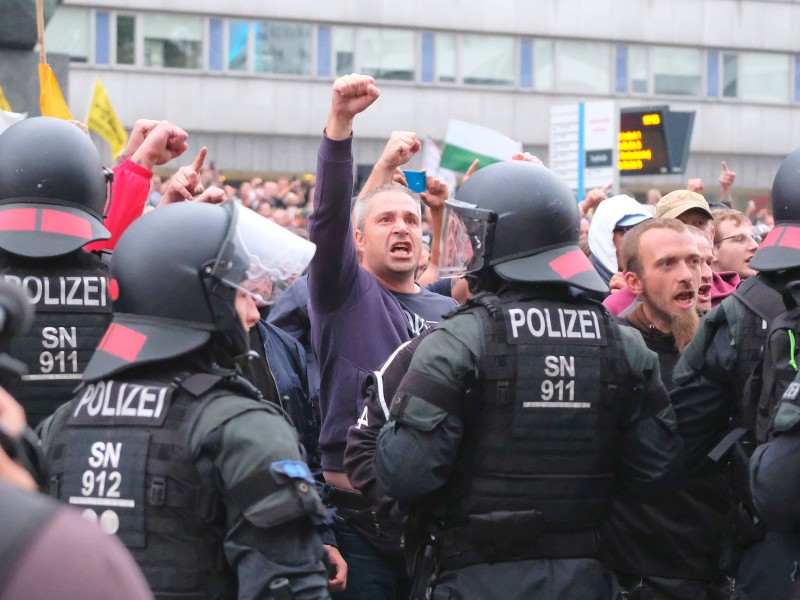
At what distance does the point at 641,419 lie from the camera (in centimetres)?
400

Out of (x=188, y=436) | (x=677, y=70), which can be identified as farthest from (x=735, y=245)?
(x=677, y=70)

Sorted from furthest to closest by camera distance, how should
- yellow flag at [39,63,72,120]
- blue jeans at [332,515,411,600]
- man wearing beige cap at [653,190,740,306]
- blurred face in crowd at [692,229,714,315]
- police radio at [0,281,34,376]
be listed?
yellow flag at [39,63,72,120], man wearing beige cap at [653,190,740,306], blurred face in crowd at [692,229,714,315], blue jeans at [332,515,411,600], police radio at [0,281,34,376]

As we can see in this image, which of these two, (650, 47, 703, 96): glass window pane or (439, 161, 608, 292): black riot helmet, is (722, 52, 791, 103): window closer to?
(650, 47, 703, 96): glass window pane

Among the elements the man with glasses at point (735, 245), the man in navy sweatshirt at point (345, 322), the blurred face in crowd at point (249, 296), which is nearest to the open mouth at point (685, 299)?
the man in navy sweatshirt at point (345, 322)

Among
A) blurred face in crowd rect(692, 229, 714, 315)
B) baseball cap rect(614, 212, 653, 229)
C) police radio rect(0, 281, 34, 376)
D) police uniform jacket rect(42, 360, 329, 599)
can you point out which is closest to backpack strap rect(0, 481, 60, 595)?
police radio rect(0, 281, 34, 376)

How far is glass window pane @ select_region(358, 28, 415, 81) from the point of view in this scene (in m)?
33.8

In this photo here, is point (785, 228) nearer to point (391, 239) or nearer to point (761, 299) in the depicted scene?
point (761, 299)

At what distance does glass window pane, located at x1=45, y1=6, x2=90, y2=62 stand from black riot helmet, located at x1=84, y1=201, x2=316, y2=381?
97.8ft

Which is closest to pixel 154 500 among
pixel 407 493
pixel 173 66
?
pixel 407 493

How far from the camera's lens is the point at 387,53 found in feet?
112

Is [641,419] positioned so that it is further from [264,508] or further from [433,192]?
[433,192]

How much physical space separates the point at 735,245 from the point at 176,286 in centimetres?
419

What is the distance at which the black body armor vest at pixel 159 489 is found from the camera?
3.02m

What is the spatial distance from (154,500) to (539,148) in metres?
32.4
